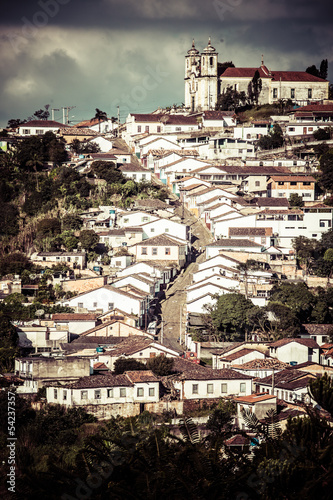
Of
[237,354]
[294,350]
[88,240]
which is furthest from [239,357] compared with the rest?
[88,240]

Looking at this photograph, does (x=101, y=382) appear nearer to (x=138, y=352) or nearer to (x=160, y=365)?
(x=160, y=365)

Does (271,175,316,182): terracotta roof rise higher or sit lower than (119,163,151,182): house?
lower

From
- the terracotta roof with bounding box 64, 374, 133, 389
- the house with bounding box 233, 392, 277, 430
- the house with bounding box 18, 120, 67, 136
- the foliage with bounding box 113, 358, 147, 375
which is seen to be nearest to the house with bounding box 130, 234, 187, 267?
the foliage with bounding box 113, 358, 147, 375

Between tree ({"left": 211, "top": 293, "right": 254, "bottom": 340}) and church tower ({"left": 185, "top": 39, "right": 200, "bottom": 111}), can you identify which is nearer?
tree ({"left": 211, "top": 293, "right": 254, "bottom": 340})

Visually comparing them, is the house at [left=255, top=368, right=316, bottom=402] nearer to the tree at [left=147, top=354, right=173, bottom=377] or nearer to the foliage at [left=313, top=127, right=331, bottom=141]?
the tree at [left=147, top=354, right=173, bottom=377]

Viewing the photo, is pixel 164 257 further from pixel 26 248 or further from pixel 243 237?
pixel 26 248

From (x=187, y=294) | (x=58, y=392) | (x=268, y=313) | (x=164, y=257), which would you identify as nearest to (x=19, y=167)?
(x=164, y=257)
